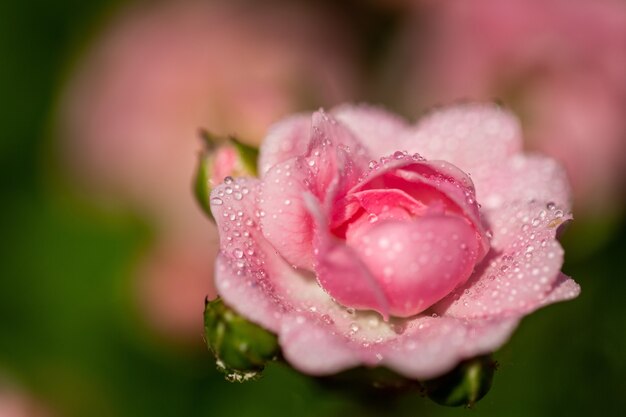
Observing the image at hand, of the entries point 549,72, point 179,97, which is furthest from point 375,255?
point 179,97

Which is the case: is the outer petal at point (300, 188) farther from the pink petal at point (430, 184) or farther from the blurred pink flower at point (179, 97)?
the blurred pink flower at point (179, 97)

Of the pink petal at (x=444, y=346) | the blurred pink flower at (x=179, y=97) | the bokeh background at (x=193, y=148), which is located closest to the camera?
the pink petal at (x=444, y=346)

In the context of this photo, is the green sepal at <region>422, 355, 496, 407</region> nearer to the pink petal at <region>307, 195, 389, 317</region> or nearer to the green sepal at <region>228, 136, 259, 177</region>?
the pink petal at <region>307, 195, 389, 317</region>

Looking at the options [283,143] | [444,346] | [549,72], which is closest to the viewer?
[444,346]

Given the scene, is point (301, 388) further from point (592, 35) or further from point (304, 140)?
point (592, 35)

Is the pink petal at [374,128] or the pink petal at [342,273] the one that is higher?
the pink petal at [374,128]

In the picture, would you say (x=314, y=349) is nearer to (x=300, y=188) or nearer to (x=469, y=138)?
(x=300, y=188)

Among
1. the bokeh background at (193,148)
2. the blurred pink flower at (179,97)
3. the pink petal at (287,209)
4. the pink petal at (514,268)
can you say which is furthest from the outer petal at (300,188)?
the blurred pink flower at (179,97)
